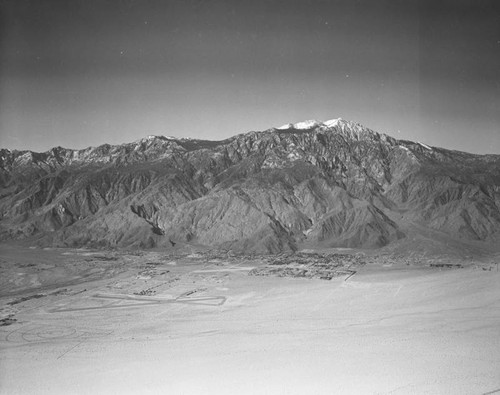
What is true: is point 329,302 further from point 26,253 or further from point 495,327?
point 26,253

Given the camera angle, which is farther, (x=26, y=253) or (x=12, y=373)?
(x=26, y=253)

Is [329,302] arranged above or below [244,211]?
below

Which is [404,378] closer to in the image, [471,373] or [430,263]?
[471,373]

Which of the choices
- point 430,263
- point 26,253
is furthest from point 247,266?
point 26,253

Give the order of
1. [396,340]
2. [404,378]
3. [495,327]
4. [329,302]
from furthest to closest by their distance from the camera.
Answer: [329,302]
[495,327]
[396,340]
[404,378]

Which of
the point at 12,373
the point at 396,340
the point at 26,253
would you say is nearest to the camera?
the point at 12,373

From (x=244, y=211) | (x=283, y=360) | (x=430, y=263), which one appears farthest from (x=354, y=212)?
(x=283, y=360)
